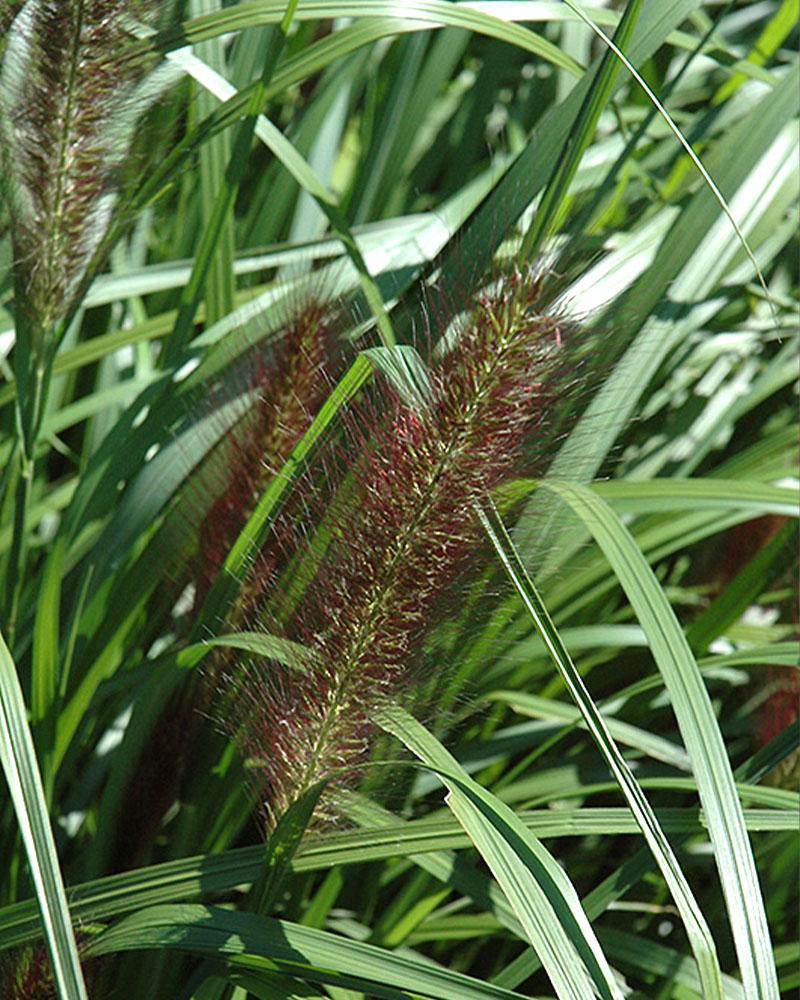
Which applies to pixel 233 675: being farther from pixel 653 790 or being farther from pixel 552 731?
pixel 653 790

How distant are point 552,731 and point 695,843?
0.20 m

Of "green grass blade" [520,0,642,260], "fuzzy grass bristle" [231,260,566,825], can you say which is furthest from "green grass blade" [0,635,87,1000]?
"green grass blade" [520,0,642,260]

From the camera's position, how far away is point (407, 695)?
77cm

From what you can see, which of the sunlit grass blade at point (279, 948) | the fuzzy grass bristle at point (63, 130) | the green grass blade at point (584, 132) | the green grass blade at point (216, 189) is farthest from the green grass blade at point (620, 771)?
the green grass blade at point (216, 189)

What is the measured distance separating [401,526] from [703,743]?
0.86 feet

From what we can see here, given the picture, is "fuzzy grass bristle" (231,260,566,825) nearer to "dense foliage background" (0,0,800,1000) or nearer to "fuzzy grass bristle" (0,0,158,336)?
"dense foliage background" (0,0,800,1000)

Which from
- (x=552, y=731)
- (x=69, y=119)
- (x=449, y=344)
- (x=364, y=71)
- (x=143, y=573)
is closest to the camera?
(x=449, y=344)

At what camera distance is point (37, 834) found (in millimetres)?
755

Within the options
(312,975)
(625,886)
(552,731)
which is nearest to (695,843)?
(552,731)

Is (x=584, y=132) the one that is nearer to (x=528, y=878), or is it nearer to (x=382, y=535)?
(x=382, y=535)

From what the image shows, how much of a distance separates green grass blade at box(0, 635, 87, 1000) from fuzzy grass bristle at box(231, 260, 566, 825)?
0.15 m

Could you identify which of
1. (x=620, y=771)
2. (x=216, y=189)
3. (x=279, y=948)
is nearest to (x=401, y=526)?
(x=620, y=771)

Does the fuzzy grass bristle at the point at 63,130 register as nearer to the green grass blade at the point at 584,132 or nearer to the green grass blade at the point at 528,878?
the green grass blade at the point at 584,132

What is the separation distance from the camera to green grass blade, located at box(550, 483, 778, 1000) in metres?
0.74
